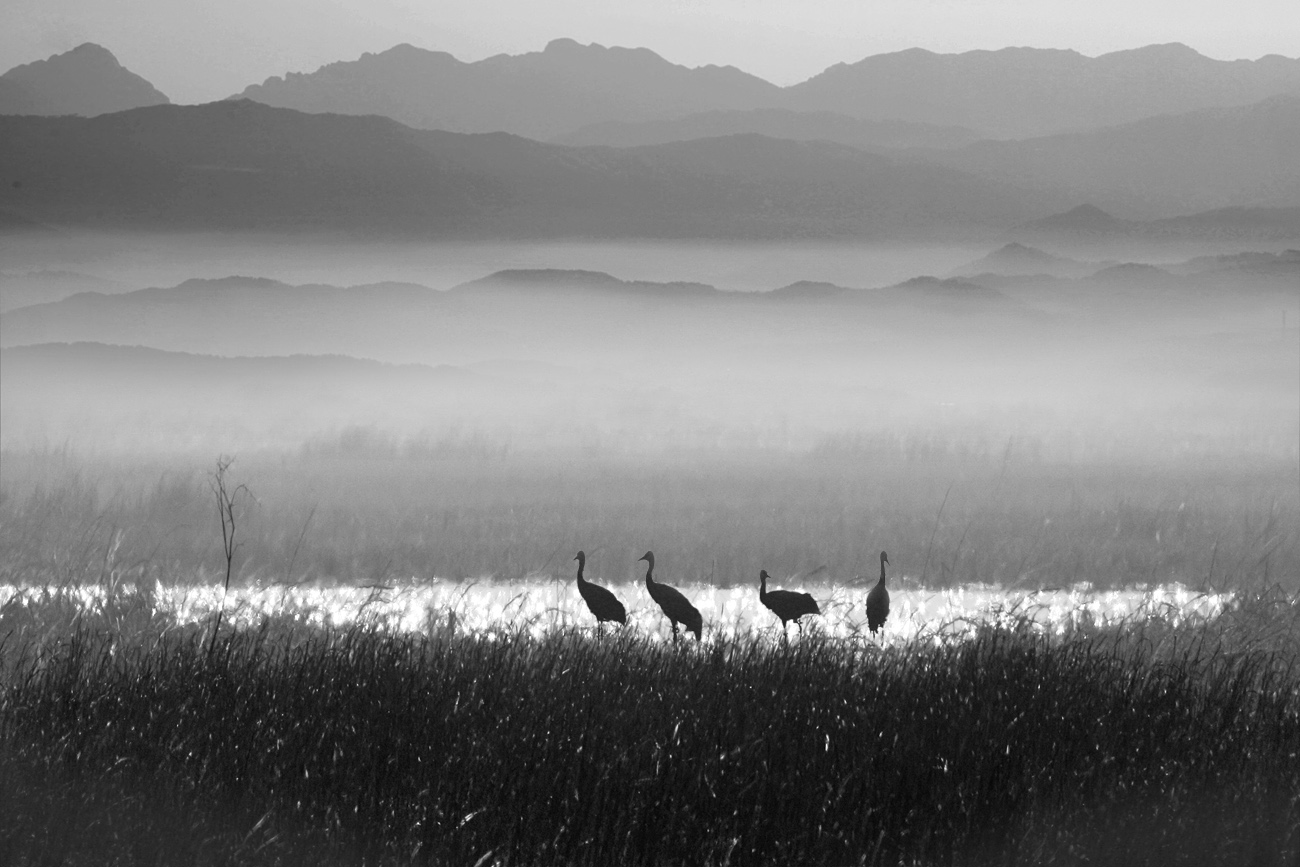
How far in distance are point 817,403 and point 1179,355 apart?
4.64m

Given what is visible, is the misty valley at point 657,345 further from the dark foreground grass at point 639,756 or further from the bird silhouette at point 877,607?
the dark foreground grass at point 639,756

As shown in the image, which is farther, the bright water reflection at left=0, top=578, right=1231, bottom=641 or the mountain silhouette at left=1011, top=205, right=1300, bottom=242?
the mountain silhouette at left=1011, top=205, right=1300, bottom=242

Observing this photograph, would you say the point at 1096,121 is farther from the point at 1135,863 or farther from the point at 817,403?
the point at 1135,863

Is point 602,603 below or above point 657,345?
below

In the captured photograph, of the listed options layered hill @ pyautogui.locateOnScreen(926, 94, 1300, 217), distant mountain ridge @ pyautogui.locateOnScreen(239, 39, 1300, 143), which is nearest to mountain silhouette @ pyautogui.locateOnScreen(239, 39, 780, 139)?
distant mountain ridge @ pyautogui.locateOnScreen(239, 39, 1300, 143)

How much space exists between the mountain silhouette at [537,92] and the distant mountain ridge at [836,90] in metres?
0.01

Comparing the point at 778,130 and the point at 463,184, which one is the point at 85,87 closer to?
the point at 463,184

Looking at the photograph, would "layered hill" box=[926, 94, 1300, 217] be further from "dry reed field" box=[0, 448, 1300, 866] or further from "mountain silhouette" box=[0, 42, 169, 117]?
"mountain silhouette" box=[0, 42, 169, 117]

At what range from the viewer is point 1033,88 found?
44.3 ft

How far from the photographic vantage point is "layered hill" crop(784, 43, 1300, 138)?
520 inches

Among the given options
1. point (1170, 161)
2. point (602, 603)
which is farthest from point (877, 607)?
point (1170, 161)

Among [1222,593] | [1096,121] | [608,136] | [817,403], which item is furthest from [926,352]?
[1222,593]

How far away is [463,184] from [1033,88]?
5897mm

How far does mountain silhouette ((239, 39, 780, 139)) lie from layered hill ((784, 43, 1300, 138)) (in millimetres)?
970
